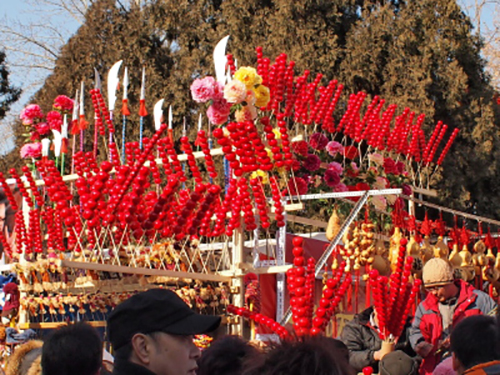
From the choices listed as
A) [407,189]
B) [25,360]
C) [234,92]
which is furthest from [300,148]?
[25,360]

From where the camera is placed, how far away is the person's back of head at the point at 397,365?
4.88 metres

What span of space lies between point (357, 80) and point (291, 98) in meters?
7.06

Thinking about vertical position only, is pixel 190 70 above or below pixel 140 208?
above

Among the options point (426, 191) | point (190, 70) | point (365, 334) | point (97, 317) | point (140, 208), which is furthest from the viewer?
point (190, 70)

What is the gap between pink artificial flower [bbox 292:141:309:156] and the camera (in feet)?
25.6

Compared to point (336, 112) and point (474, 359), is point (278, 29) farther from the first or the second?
point (474, 359)

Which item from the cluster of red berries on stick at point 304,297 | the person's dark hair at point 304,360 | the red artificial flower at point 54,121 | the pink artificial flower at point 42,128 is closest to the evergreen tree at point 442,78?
the red artificial flower at point 54,121

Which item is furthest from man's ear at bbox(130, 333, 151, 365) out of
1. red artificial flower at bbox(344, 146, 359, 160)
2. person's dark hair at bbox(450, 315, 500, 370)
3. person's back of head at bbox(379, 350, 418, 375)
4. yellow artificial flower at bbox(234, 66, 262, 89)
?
red artificial flower at bbox(344, 146, 359, 160)

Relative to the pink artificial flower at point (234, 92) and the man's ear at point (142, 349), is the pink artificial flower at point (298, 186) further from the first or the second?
the man's ear at point (142, 349)

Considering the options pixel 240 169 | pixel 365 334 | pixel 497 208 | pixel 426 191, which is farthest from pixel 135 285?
pixel 497 208

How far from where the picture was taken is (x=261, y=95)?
283 inches

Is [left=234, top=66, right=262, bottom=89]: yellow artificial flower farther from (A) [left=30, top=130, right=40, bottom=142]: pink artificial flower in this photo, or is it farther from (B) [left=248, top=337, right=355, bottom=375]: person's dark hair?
(B) [left=248, top=337, right=355, bottom=375]: person's dark hair

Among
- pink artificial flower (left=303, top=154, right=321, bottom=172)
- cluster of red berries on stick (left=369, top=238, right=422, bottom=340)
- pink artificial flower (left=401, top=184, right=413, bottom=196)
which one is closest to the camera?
cluster of red berries on stick (left=369, top=238, right=422, bottom=340)

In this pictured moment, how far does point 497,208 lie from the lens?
14352mm
